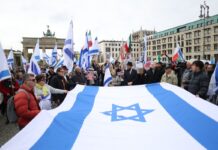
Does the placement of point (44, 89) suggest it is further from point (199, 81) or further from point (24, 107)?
point (199, 81)

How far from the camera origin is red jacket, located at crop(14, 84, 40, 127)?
3242 mm

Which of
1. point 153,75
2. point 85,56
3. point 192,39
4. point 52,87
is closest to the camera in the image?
point 52,87

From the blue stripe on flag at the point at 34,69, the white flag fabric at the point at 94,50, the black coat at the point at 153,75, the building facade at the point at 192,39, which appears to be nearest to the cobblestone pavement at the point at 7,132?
the blue stripe on flag at the point at 34,69

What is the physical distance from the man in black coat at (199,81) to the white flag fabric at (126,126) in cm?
45

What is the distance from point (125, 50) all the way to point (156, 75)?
5.36 meters

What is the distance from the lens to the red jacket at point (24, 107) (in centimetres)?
324

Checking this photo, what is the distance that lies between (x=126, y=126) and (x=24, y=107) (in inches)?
58.4

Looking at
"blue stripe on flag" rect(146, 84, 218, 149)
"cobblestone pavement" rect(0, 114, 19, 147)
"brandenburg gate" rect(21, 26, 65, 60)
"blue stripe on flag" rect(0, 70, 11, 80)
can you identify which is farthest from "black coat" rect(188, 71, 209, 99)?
"brandenburg gate" rect(21, 26, 65, 60)

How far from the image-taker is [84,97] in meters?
4.86

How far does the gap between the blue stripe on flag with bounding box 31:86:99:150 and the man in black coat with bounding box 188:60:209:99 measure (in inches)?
90.3

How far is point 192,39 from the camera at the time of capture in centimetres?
8156

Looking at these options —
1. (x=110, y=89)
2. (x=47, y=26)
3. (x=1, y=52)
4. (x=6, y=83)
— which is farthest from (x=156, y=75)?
(x=47, y=26)

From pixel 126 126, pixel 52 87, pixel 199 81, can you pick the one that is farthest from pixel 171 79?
pixel 126 126

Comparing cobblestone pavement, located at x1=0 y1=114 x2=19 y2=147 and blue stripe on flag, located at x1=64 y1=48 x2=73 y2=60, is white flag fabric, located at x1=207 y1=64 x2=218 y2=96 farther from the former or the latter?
cobblestone pavement, located at x1=0 y1=114 x2=19 y2=147
